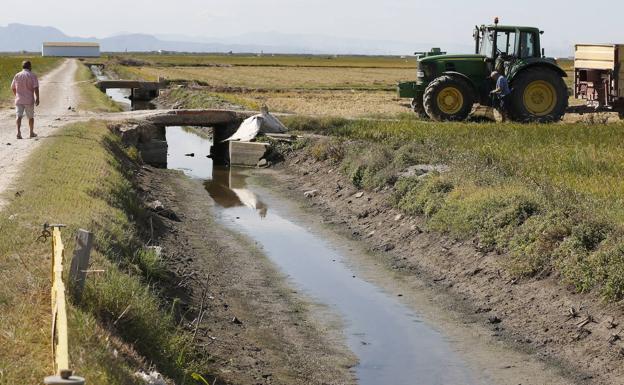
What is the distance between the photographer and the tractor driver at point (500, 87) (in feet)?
91.9

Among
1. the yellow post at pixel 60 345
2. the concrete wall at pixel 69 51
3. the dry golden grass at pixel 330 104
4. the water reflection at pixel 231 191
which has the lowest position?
the water reflection at pixel 231 191

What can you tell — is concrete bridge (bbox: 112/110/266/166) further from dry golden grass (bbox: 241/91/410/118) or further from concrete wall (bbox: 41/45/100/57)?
concrete wall (bbox: 41/45/100/57)

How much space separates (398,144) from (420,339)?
11.9 metres

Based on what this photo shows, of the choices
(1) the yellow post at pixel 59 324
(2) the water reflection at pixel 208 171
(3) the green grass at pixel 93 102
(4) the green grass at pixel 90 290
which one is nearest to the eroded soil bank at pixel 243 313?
(4) the green grass at pixel 90 290

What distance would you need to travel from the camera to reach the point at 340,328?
12.3 m

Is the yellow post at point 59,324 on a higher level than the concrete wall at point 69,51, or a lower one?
lower

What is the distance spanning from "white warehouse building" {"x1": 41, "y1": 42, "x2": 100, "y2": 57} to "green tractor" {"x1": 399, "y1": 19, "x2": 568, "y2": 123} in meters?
140

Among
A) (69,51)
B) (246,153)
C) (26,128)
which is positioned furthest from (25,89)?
(69,51)

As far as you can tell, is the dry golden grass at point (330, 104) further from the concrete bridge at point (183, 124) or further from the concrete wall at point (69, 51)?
the concrete wall at point (69, 51)

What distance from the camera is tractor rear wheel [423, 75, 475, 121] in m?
28.7

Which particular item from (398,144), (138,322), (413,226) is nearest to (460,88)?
(398,144)

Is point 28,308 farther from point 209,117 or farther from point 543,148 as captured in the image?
point 209,117

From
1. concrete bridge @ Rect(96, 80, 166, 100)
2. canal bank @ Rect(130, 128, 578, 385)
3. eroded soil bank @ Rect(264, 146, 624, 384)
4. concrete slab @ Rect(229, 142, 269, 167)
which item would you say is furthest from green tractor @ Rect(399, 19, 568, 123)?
concrete bridge @ Rect(96, 80, 166, 100)

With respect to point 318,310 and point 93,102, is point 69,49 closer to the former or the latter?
point 93,102
